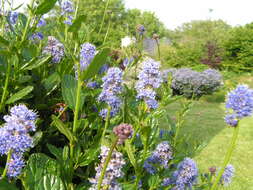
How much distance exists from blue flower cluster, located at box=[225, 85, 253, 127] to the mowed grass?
2.22 m

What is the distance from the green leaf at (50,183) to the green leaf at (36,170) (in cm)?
1

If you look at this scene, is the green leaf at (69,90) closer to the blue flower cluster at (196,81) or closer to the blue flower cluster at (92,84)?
the blue flower cluster at (92,84)

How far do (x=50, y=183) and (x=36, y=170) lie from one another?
58 mm

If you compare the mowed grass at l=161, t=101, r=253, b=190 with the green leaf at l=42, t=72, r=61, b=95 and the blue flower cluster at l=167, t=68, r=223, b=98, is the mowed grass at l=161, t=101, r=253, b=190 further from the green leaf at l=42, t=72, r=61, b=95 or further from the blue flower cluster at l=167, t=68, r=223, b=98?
the green leaf at l=42, t=72, r=61, b=95

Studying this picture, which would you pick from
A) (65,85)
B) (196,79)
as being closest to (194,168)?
(65,85)

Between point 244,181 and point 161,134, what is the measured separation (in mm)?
3589

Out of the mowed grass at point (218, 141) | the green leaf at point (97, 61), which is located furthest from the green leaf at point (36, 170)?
the mowed grass at point (218, 141)

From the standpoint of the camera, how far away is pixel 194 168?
138 cm

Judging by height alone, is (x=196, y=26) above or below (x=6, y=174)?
above

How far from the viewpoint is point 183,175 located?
135 cm

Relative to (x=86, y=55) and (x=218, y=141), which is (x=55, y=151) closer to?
(x=86, y=55)

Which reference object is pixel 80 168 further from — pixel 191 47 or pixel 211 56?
pixel 191 47

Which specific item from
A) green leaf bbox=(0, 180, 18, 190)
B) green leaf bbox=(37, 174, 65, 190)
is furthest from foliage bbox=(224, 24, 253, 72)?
green leaf bbox=(0, 180, 18, 190)

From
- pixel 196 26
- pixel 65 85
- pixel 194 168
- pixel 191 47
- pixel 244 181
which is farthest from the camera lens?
pixel 196 26
